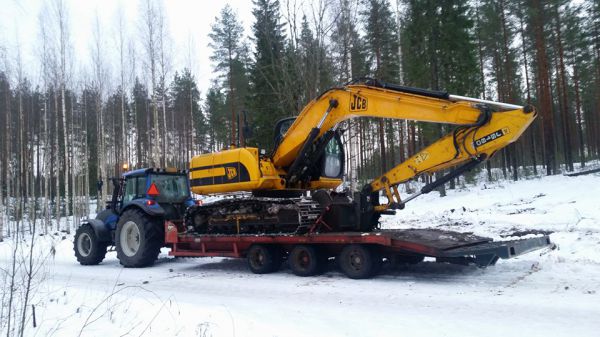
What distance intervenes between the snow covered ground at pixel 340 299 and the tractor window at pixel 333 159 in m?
2.47

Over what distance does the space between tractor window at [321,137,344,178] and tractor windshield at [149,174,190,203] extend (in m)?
4.27

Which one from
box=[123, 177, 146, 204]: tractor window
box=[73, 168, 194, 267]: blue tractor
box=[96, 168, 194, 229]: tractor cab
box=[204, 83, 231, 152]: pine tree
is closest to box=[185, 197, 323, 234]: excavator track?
box=[73, 168, 194, 267]: blue tractor

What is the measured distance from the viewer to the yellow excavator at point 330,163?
25.0 feet

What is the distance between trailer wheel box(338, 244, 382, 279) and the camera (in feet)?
25.8

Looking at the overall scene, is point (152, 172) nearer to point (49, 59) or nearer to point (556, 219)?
point (556, 219)

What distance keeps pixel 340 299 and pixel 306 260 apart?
2.23 metres

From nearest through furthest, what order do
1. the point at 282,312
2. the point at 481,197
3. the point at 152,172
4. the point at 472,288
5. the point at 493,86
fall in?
the point at 282,312, the point at 472,288, the point at 152,172, the point at 481,197, the point at 493,86

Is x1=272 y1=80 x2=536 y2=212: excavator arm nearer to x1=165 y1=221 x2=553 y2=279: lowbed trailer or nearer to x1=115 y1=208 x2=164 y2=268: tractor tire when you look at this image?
x1=165 y1=221 x2=553 y2=279: lowbed trailer

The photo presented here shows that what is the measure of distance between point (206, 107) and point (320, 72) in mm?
29147

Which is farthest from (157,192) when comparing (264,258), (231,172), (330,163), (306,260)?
(306,260)

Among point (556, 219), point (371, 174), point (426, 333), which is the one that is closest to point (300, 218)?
point (426, 333)

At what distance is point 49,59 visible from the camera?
2605 centimetres

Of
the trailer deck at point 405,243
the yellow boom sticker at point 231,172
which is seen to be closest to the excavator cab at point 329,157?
the yellow boom sticker at point 231,172

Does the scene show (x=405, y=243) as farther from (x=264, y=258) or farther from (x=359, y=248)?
(x=264, y=258)
